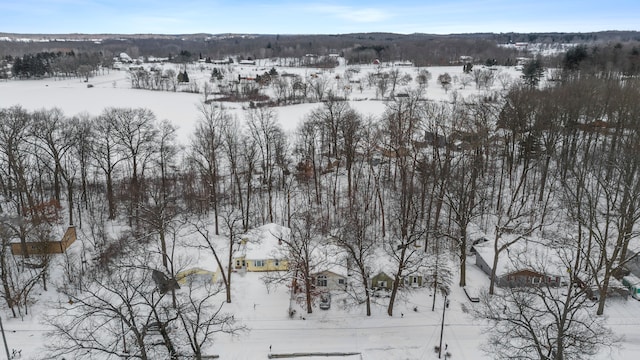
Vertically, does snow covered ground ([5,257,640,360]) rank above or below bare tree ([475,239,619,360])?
below

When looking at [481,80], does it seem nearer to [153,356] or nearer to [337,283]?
[337,283]

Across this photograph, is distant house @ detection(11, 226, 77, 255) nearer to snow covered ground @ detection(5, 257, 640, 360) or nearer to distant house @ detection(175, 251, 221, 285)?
snow covered ground @ detection(5, 257, 640, 360)

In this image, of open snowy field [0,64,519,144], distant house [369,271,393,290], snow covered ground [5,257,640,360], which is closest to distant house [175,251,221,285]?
snow covered ground [5,257,640,360]

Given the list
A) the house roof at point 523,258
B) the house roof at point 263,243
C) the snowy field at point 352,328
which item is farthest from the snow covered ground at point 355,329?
the house roof at point 523,258

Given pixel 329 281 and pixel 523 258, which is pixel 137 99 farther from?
pixel 523 258

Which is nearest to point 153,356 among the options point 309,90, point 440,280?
point 440,280

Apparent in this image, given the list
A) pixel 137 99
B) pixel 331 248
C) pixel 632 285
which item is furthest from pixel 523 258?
pixel 137 99
